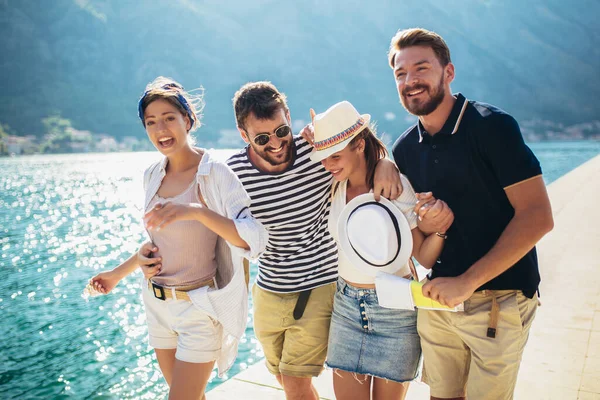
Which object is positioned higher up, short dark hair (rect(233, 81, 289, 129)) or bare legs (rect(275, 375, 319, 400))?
short dark hair (rect(233, 81, 289, 129))

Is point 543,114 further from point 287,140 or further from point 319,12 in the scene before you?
point 287,140

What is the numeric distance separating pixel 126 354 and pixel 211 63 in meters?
123

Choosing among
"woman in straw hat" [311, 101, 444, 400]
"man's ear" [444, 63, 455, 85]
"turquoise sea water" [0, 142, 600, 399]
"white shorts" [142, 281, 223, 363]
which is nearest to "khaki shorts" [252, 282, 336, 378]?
"woman in straw hat" [311, 101, 444, 400]

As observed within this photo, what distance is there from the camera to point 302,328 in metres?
2.80

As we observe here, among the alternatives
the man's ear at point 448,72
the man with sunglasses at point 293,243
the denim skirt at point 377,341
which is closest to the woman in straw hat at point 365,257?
the denim skirt at point 377,341

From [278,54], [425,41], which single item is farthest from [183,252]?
[278,54]

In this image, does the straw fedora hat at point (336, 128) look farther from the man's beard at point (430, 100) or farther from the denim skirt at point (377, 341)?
the denim skirt at point (377, 341)

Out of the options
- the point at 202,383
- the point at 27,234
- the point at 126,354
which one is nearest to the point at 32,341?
the point at 126,354

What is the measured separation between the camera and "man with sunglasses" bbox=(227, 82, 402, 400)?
2773 mm

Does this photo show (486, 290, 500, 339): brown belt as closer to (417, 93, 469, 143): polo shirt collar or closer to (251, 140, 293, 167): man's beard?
(417, 93, 469, 143): polo shirt collar

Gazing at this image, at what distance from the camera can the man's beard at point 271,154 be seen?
8.83 feet

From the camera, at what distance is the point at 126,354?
8070mm

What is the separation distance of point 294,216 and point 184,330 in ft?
2.74

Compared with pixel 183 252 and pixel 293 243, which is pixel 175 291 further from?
pixel 293 243
